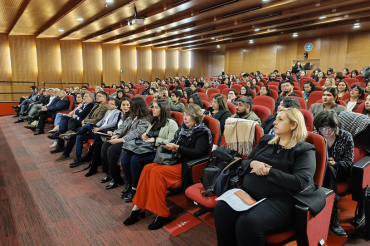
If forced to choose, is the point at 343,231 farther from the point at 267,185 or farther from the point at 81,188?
the point at 81,188

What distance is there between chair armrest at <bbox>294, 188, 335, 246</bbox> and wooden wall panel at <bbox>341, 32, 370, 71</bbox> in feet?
42.3

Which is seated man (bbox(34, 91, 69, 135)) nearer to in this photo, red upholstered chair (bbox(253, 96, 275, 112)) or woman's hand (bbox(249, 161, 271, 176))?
red upholstered chair (bbox(253, 96, 275, 112))

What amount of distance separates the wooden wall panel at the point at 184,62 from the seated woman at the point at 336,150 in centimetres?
1877

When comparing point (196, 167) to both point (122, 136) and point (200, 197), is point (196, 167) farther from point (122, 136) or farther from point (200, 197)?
point (122, 136)

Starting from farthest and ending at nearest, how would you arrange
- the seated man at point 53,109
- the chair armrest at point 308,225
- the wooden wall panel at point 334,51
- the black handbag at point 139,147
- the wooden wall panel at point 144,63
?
the wooden wall panel at point 144,63, the wooden wall panel at point 334,51, the seated man at point 53,109, the black handbag at point 139,147, the chair armrest at point 308,225

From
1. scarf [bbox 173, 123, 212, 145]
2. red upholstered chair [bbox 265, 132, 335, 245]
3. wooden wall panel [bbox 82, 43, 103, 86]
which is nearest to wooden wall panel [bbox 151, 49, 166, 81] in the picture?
wooden wall panel [bbox 82, 43, 103, 86]

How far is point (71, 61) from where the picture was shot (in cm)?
1454

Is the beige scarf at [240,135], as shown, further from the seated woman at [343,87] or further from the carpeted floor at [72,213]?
the seated woman at [343,87]

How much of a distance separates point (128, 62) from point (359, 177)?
55.0 ft

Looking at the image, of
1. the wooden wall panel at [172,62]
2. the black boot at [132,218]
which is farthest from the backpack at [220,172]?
the wooden wall panel at [172,62]

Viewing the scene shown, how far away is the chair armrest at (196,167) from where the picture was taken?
219 cm

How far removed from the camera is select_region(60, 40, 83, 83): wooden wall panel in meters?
14.2

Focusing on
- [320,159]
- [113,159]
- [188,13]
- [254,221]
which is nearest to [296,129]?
[320,159]

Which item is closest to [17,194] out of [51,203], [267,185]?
[51,203]
